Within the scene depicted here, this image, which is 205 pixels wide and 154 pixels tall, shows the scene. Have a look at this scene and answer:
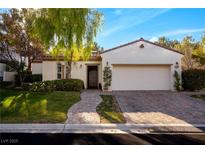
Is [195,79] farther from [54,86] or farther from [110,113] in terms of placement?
[110,113]

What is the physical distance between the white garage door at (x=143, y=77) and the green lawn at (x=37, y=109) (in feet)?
20.6

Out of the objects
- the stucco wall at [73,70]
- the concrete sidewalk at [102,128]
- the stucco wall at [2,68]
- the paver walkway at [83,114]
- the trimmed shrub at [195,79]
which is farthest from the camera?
the stucco wall at [2,68]

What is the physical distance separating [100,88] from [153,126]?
12.6 metres

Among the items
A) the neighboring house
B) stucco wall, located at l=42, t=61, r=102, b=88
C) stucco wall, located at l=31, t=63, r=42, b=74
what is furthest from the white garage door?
stucco wall, located at l=31, t=63, r=42, b=74

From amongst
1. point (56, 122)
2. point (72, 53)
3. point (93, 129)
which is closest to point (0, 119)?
point (56, 122)

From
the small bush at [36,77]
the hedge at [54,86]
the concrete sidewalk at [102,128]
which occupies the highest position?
the small bush at [36,77]

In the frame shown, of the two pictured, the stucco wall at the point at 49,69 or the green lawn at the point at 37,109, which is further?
the stucco wall at the point at 49,69

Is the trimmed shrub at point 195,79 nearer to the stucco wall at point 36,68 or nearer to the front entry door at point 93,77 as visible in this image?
the front entry door at point 93,77

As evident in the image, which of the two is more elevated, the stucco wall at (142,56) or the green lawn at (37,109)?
the stucco wall at (142,56)

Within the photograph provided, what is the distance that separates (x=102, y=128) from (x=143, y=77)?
12.2 m

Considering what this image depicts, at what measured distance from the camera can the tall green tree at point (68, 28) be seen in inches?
648

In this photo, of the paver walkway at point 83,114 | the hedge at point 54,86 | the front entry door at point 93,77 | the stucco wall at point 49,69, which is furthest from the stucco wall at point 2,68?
the paver walkway at point 83,114

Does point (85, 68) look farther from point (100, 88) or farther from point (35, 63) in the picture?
point (35, 63)

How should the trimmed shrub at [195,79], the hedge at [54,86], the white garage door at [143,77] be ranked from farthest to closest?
the white garage door at [143,77]
the trimmed shrub at [195,79]
the hedge at [54,86]
